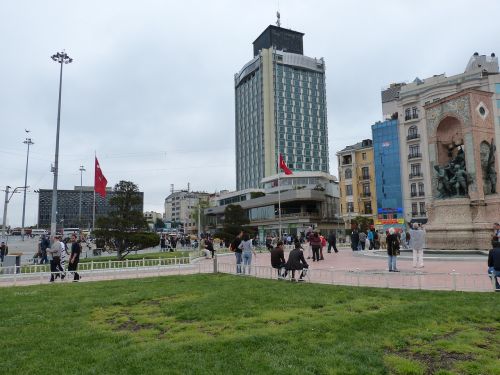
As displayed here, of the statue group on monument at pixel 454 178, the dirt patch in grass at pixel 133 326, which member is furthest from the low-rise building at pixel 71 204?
the dirt patch in grass at pixel 133 326

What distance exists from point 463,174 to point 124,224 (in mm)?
20520

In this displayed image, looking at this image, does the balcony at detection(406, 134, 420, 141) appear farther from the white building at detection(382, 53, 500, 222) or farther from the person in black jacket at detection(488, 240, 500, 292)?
the person in black jacket at detection(488, 240, 500, 292)

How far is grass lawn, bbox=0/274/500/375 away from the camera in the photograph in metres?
5.21

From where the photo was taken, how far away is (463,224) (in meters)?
21.0

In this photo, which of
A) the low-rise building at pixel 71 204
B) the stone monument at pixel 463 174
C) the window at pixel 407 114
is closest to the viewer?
the stone monument at pixel 463 174

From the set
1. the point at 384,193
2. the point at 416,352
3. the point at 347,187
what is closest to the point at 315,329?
the point at 416,352

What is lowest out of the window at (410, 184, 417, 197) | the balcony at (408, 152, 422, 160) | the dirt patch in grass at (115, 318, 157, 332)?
the dirt patch in grass at (115, 318, 157, 332)

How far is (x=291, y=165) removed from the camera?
109438 millimetres

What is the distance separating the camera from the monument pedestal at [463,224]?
20469 mm

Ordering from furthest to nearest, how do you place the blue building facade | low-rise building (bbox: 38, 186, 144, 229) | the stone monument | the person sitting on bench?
low-rise building (bbox: 38, 186, 144, 229), the blue building facade, the stone monument, the person sitting on bench

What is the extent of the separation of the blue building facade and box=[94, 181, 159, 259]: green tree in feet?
148

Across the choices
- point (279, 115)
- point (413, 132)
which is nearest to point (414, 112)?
point (413, 132)

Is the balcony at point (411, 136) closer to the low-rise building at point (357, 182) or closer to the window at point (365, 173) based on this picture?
the low-rise building at point (357, 182)

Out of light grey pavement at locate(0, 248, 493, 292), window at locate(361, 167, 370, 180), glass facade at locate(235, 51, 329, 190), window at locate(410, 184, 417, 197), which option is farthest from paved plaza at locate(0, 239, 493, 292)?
glass facade at locate(235, 51, 329, 190)
